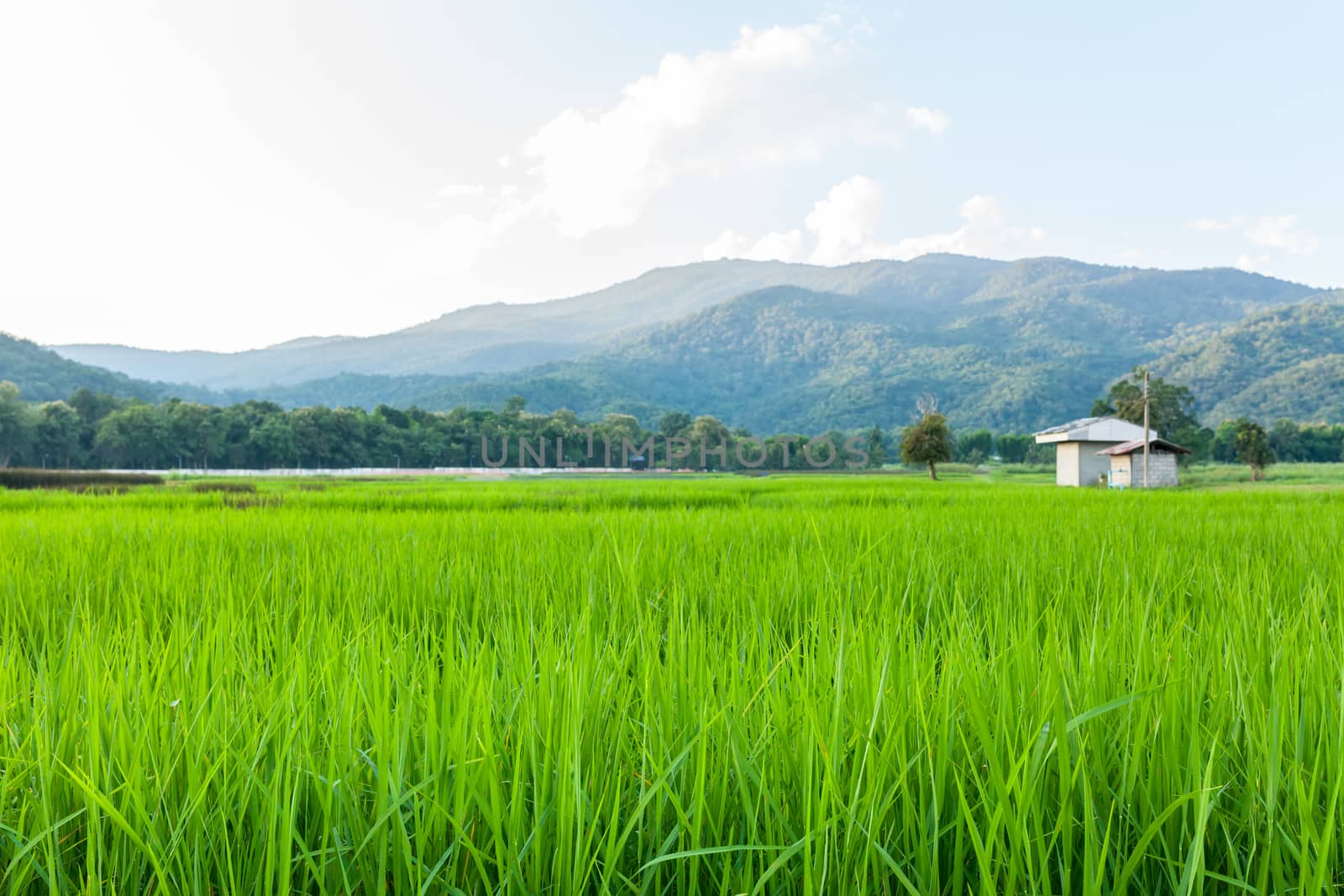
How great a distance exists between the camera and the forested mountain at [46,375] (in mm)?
75812

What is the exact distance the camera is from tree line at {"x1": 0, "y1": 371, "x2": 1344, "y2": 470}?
152 ft

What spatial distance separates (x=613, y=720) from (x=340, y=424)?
60735 millimetres

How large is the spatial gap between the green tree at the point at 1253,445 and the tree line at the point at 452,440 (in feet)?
0.26

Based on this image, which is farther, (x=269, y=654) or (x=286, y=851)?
(x=269, y=654)

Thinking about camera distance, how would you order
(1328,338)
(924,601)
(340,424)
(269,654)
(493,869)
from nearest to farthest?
1. (493,869)
2. (269,654)
3. (924,601)
4. (340,424)
5. (1328,338)

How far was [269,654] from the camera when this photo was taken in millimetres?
1480

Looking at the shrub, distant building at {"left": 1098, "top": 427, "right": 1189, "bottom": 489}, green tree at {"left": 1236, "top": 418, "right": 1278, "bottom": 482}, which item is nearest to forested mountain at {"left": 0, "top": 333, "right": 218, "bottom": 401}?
the shrub

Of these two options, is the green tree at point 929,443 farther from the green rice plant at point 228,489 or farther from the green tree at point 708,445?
the green rice plant at point 228,489

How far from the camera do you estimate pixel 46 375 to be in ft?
258

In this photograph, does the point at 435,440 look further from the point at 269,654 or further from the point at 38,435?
the point at 269,654

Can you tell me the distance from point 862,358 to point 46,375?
427 feet

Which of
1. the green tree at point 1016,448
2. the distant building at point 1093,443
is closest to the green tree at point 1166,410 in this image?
the green tree at point 1016,448

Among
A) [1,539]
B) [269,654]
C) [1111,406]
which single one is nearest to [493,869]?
[269,654]

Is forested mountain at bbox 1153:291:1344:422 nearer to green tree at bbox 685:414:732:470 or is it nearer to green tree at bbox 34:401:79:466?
green tree at bbox 685:414:732:470
